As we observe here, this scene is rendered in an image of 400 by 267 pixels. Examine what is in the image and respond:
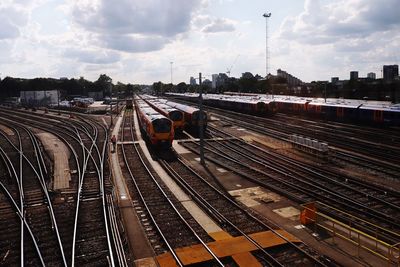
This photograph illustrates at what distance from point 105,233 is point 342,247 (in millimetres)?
9320

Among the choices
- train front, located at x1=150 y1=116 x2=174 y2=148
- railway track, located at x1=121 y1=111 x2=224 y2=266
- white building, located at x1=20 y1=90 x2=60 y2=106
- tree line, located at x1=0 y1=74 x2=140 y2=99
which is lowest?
railway track, located at x1=121 y1=111 x2=224 y2=266

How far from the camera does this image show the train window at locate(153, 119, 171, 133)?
3362 centimetres

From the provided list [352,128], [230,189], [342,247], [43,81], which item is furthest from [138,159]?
[43,81]

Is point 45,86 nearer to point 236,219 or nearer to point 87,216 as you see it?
point 87,216

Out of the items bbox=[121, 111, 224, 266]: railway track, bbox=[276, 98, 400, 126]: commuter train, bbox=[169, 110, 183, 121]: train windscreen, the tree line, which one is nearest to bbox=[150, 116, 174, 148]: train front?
bbox=[121, 111, 224, 266]: railway track

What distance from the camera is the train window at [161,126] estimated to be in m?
33.6

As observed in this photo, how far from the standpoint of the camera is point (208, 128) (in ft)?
163

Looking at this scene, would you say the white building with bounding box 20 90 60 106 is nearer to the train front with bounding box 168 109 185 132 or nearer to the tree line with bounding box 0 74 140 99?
the tree line with bounding box 0 74 140 99

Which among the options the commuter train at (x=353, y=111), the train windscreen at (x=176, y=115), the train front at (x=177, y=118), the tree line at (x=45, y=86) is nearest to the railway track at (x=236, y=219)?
the train front at (x=177, y=118)

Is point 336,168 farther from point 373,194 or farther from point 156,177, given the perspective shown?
point 156,177

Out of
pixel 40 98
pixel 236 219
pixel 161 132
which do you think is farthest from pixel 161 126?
pixel 40 98

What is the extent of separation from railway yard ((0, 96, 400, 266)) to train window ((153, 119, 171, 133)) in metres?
0.09

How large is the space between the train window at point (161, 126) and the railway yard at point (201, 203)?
3.6 inches

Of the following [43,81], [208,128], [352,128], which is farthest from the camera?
[43,81]
